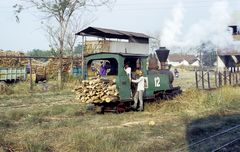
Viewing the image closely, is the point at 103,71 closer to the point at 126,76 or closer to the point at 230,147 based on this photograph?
the point at 126,76

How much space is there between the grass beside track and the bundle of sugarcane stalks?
2.11 ft

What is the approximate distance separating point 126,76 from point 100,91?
1.17 m

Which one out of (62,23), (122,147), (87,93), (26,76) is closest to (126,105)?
(87,93)

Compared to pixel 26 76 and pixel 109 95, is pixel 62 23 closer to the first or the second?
pixel 26 76

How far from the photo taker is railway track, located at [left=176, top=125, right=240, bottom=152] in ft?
29.9

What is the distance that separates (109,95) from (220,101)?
208 inches

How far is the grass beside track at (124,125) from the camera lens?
8751mm

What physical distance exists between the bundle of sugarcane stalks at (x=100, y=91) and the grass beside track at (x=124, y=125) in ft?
2.11

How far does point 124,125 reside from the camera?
39.3 feet

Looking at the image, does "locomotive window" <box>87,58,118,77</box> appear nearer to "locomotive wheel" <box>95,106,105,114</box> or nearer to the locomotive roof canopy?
"locomotive wheel" <box>95,106,105,114</box>

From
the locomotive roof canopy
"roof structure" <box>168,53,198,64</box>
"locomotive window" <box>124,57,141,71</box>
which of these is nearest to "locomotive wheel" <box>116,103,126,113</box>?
"locomotive window" <box>124,57,141,71</box>

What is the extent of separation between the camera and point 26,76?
29609mm

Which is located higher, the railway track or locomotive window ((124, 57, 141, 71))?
locomotive window ((124, 57, 141, 71))

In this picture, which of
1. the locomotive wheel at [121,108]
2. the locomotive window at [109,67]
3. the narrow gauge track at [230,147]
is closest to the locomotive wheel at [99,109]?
the locomotive wheel at [121,108]
